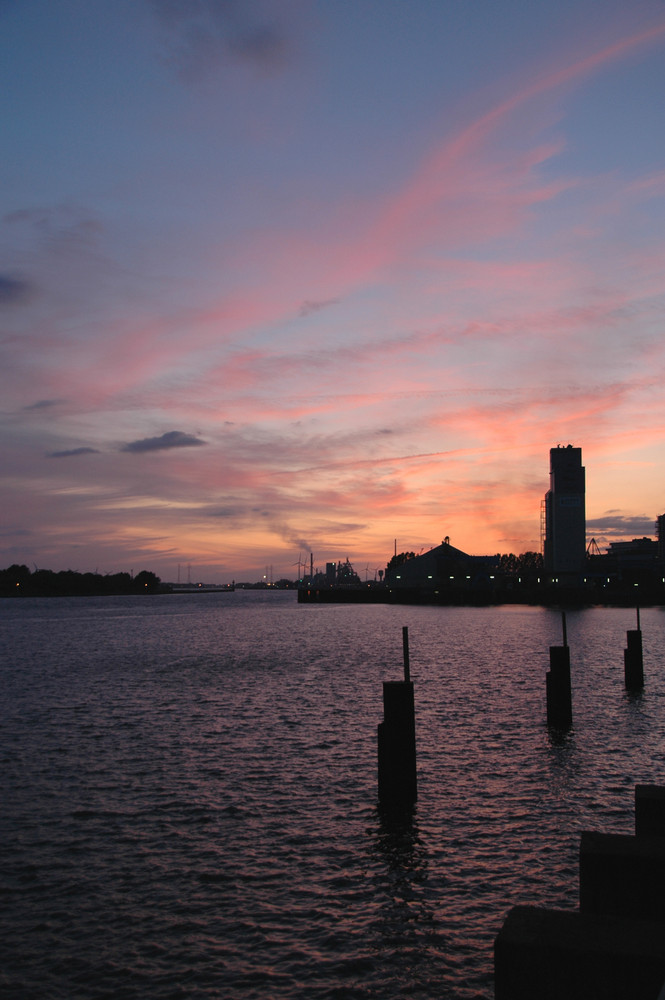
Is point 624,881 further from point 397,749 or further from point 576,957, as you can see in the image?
point 397,749

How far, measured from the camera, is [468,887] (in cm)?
1566

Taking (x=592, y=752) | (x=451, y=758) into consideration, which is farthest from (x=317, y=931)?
(x=592, y=752)

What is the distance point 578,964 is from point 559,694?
1022 inches

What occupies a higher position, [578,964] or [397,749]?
[578,964]

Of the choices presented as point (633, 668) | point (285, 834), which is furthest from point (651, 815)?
point (633, 668)

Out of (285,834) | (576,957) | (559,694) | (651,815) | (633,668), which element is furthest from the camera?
(633,668)

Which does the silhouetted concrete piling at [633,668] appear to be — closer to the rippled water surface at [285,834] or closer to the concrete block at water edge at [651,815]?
the rippled water surface at [285,834]

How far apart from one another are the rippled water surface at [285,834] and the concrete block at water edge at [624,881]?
11.3 ft

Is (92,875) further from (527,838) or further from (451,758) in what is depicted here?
(451,758)

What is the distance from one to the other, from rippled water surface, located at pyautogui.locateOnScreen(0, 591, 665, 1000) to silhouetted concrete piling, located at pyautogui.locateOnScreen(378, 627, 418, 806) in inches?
29.1

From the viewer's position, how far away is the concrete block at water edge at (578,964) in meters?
7.09

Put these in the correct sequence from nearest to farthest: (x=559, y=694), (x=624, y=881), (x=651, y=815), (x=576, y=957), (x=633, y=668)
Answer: (x=576, y=957)
(x=624, y=881)
(x=651, y=815)
(x=559, y=694)
(x=633, y=668)

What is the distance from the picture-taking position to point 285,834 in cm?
1906

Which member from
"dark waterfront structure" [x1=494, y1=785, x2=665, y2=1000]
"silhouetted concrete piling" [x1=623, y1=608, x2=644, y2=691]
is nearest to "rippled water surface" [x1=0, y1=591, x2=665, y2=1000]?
"silhouetted concrete piling" [x1=623, y1=608, x2=644, y2=691]
